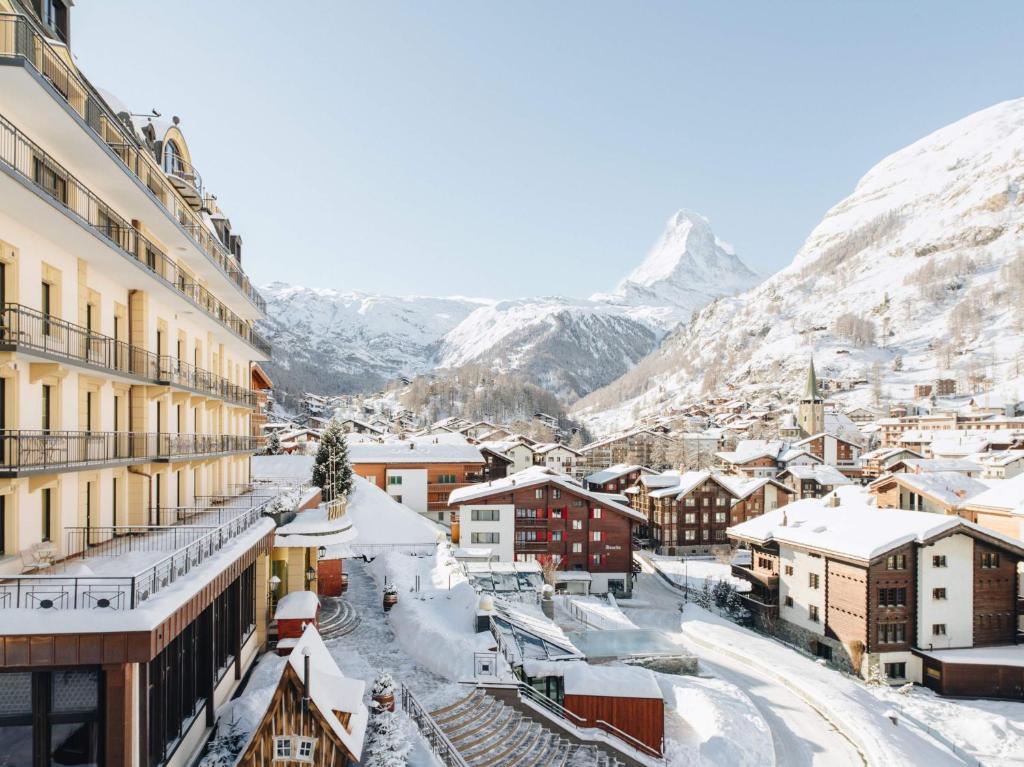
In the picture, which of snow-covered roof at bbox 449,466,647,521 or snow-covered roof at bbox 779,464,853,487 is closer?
snow-covered roof at bbox 449,466,647,521

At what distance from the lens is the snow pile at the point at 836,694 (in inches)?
841

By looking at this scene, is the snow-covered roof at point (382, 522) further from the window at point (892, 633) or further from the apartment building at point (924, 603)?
the window at point (892, 633)

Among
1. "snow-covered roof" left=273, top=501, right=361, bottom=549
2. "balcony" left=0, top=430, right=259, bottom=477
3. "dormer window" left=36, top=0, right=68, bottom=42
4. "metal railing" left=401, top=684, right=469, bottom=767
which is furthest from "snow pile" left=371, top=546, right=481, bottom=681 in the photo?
"dormer window" left=36, top=0, right=68, bottom=42

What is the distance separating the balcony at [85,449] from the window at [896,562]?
31.6m

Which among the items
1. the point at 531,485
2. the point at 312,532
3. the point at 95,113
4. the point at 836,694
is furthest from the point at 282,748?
the point at 531,485

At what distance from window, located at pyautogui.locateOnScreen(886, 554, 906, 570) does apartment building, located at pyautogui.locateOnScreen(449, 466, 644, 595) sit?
15.9 meters

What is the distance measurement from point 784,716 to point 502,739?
15.2m

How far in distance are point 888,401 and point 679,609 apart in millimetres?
131224

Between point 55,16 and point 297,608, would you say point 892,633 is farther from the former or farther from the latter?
point 55,16

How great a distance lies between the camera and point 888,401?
5728 inches

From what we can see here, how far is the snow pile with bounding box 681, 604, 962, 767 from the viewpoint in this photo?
70.1 ft

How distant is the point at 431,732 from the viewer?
13984 millimetres

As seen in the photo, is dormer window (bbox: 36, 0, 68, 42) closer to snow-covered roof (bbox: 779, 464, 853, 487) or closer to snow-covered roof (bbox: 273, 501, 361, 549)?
snow-covered roof (bbox: 273, 501, 361, 549)

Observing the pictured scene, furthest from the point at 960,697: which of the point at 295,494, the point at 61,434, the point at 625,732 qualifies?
the point at 61,434
